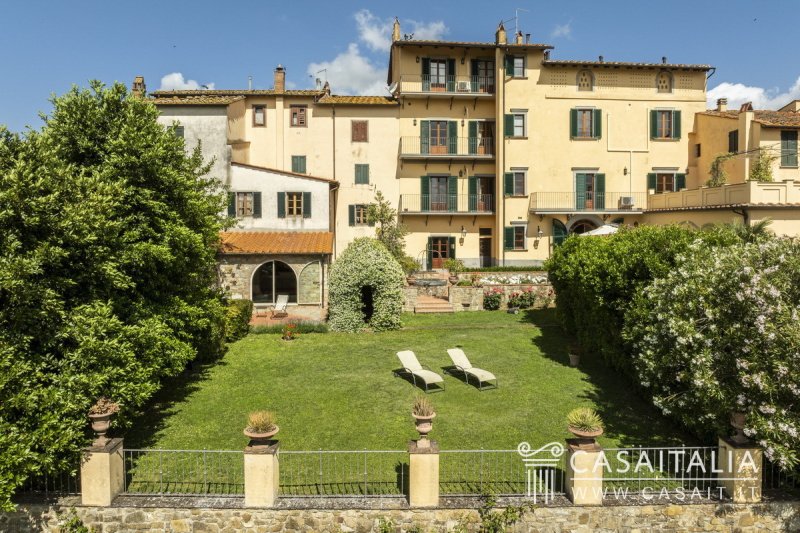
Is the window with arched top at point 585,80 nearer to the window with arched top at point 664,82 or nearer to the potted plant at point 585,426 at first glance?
the window with arched top at point 664,82

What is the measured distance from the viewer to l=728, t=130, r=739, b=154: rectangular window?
28000 millimetres

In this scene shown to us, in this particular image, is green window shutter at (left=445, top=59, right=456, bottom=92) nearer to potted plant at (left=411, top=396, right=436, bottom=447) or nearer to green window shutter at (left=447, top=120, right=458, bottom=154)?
green window shutter at (left=447, top=120, right=458, bottom=154)

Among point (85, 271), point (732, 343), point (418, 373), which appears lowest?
point (418, 373)

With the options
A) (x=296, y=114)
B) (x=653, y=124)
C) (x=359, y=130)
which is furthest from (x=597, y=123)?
(x=296, y=114)

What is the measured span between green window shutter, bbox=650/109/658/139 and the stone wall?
1055 inches

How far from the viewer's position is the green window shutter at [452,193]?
104ft

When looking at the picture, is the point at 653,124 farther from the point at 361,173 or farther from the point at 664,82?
the point at 361,173

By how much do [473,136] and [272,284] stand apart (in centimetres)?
1591

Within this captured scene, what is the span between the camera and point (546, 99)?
A: 1222 inches

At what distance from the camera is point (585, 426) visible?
353 inches

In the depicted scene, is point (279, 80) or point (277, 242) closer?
point (277, 242)

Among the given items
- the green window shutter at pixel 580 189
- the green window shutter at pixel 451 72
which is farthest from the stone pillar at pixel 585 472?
the green window shutter at pixel 451 72

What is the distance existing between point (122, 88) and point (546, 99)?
24474 millimetres

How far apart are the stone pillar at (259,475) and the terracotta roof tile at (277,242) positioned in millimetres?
14022
